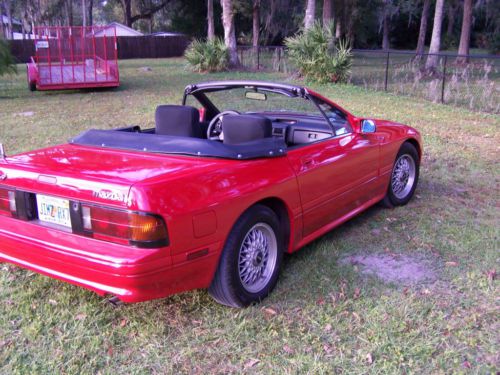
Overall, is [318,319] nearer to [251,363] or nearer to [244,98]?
[251,363]

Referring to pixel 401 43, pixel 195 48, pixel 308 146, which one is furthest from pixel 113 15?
pixel 308 146

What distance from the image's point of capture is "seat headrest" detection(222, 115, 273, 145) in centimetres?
361

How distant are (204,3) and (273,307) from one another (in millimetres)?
42746

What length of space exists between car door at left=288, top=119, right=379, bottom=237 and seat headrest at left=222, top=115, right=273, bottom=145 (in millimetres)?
282

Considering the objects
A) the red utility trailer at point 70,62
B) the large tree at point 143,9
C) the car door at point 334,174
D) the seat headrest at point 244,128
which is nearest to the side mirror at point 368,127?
the car door at point 334,174

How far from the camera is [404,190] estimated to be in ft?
18.2

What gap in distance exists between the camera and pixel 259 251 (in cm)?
350

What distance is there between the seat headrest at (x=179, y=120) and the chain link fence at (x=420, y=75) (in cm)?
882

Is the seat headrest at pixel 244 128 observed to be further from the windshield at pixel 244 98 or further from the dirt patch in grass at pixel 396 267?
the dirt patch in grass at pixel 396 267

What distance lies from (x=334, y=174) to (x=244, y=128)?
949mm

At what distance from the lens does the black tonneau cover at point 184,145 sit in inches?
133

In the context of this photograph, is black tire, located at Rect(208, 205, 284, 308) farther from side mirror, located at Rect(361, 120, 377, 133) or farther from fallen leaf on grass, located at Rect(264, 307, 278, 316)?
side mirror, located at Rect(361, 120, 377, 133)

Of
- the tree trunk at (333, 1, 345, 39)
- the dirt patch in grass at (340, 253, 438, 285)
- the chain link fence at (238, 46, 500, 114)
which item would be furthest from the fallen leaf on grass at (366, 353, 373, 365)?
the tree trunk at (333, 1, 345, 39)

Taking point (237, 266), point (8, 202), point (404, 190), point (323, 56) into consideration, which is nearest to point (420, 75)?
point (323, 56)
